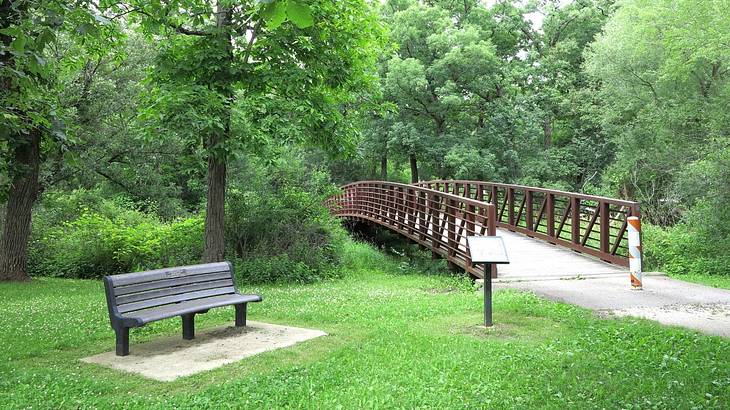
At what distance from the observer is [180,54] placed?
34.6 ft

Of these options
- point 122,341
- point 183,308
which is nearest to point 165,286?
point 183,308

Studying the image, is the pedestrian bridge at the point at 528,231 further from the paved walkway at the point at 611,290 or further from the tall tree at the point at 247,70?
the tall tree at the point at 247,70

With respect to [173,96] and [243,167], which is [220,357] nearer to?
[173,96]

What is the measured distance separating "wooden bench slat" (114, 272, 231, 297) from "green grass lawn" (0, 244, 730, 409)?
69 cm

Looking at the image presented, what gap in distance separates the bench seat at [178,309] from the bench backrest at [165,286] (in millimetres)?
67

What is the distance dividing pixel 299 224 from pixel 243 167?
13551 mm

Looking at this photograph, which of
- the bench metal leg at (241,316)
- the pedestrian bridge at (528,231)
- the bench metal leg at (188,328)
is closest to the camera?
the bench metal leg at (188,328)

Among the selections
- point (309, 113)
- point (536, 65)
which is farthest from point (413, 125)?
point (309, 113)

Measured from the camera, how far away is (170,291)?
651cm

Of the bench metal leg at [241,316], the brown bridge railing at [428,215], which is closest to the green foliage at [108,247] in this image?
the brown bridge railing at [428,215]

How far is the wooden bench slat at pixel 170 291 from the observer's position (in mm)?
5992

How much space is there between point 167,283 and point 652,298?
644cm

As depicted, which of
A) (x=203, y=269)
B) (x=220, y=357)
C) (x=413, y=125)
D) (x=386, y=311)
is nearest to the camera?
(x=220, y=357)

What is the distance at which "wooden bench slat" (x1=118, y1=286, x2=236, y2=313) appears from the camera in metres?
5.96
